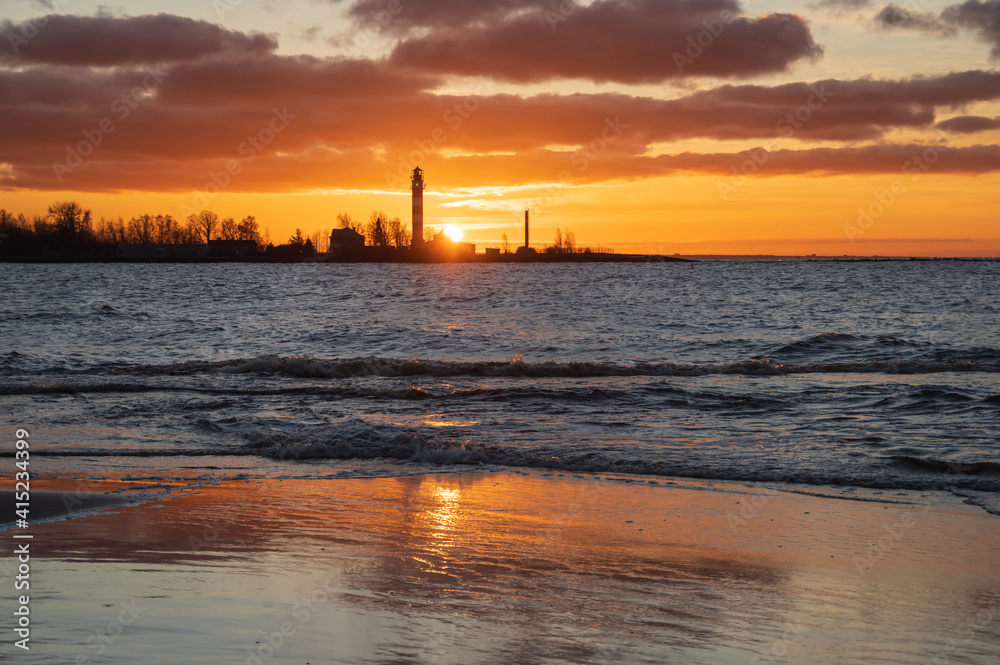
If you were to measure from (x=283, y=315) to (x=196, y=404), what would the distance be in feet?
97.8

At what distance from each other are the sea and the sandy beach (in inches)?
62.9

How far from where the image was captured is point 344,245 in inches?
7436

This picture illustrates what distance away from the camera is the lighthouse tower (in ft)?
518

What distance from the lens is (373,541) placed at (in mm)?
6828

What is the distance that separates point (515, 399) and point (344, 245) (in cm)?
17801

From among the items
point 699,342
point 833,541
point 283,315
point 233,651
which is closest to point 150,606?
point 233,651

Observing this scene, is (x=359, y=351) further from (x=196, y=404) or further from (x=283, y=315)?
(x=283, y=315)
